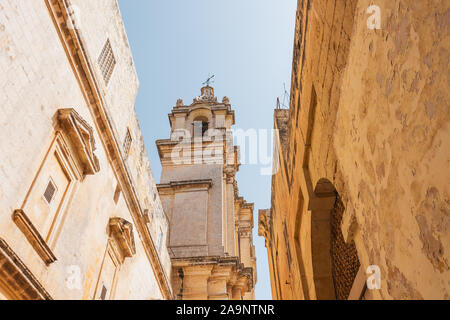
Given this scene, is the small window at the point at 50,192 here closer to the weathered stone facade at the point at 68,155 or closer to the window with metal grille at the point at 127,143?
the weathered stone facade at the point at 68,155

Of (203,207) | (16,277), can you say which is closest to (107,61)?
(16,277)

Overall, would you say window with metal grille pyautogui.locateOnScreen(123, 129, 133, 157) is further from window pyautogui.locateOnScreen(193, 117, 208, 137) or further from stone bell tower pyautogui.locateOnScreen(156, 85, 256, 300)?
window pyautogui.locateOnScreen(193, 117, 208, 137)

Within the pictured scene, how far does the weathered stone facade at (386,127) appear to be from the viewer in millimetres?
2096

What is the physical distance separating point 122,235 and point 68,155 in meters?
2.97

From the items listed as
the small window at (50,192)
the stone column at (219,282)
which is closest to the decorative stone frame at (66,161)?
the small window at (50,192)

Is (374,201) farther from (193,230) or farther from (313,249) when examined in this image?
(193,230)

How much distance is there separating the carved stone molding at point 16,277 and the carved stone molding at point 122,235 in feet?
10.5

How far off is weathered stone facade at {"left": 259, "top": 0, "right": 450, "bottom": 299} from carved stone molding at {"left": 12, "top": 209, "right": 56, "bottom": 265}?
14.3ft

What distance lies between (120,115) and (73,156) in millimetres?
2916

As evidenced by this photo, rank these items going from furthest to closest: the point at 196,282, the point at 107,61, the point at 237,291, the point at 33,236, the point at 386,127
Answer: the point at 237,291 < the point at 196,282 < the point at 107,61 < the point at 33,236 < the point at 386,127

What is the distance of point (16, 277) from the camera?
5246mm

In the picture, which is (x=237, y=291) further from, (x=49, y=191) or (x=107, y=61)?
(x=49, y=191)

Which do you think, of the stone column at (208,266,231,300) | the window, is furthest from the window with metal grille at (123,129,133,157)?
the window

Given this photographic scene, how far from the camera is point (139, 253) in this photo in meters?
10.9
